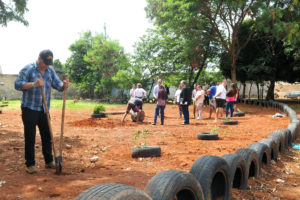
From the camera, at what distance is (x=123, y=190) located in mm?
2018

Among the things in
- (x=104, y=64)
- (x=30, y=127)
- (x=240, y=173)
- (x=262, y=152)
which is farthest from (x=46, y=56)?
(x=104, y=64)

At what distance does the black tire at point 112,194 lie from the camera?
6.36 ft

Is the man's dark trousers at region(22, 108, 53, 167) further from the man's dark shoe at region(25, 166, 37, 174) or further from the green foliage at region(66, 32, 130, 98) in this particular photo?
the green foliage at region(66, 32, 130, 98)

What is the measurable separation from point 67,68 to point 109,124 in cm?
3190

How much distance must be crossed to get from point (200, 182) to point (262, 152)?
95.4 inches

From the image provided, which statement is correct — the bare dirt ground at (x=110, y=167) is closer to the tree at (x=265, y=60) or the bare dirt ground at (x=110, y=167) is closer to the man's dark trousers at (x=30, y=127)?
the man's dark trousers at (x=30, y=127)

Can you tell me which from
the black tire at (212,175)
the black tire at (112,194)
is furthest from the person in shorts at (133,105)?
the black tire at (112,194)

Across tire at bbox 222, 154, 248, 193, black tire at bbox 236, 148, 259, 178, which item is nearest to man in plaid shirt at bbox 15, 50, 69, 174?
tire at bbox 222, 154, 248, 193

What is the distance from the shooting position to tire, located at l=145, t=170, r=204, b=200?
239cm

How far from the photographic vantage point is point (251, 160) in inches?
174

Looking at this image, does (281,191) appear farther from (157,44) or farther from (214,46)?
(157,44)

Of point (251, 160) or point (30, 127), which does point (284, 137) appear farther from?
point (30, 127)

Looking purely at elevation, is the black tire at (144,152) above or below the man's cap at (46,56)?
below

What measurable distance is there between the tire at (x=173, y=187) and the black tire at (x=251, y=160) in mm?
1815
